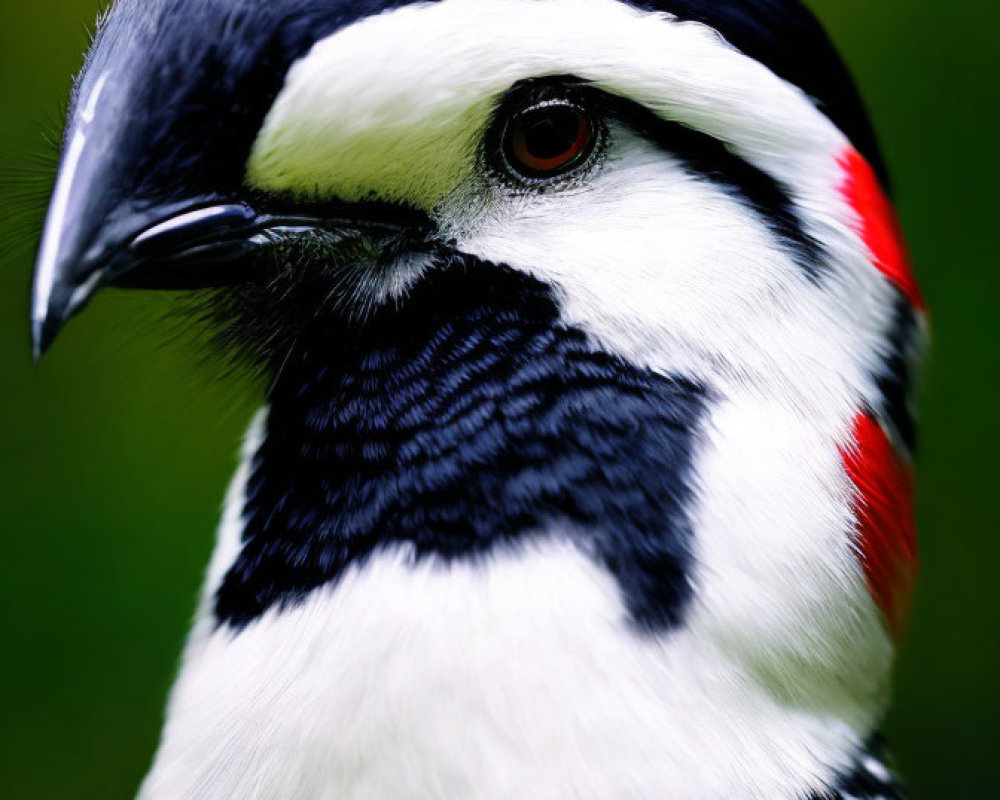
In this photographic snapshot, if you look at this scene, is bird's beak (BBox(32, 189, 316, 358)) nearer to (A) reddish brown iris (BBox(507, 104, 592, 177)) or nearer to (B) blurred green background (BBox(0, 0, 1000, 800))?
(A) reddish brown iris (BBox(507, 104, 592, 177))

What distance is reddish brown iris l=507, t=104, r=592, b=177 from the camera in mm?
857

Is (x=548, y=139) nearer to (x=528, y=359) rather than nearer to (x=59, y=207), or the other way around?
(x=528, y=359)

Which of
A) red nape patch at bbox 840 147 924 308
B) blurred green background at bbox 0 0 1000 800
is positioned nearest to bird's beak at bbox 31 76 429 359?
red nape patch at bbox 840 147 924 308

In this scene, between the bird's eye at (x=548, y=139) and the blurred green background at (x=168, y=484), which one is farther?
the blurred green background at (x=168, y=484)

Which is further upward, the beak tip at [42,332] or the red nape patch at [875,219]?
the red nape patch at [875,219]

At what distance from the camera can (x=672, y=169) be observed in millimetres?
875

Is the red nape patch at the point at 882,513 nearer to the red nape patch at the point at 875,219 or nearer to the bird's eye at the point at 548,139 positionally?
the red nape patch at the point at 875,219

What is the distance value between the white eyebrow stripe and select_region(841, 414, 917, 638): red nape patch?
1.76ft

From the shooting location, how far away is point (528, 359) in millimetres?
875

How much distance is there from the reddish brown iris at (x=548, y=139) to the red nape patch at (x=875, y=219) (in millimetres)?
196

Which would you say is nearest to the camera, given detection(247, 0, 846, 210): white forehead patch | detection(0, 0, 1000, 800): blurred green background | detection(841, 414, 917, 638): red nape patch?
detection(247, 0, 846, 210): white forehead patch

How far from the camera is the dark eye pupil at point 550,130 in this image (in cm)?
86

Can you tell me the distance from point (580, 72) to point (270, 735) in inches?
19.3

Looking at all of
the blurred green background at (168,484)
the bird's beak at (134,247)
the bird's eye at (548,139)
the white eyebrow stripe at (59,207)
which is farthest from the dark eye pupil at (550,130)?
the blurred green background at (168,484)
